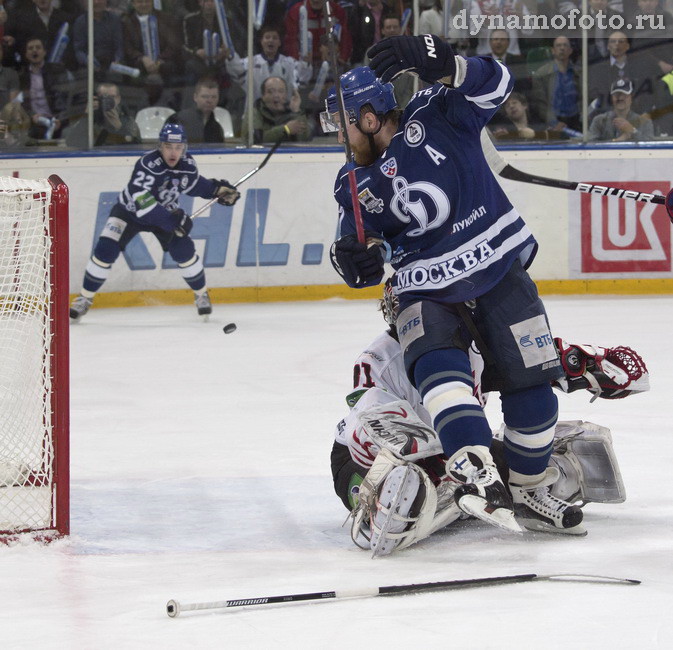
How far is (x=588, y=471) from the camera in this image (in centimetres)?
322

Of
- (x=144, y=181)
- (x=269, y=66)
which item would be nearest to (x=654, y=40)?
(x=269, y=66)

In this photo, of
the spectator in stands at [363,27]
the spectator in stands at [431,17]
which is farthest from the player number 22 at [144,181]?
the spectator in stands at [431,17]

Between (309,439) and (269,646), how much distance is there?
2023 mm

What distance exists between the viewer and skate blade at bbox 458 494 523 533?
2.66m

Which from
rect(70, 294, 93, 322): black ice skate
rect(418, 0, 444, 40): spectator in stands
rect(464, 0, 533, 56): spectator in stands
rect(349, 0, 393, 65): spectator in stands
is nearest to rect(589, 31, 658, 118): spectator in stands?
rect(464, 0, 533, 56): spectator in stands

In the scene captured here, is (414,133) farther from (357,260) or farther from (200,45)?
(200,45)

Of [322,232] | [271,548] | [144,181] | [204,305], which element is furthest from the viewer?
[322,232]

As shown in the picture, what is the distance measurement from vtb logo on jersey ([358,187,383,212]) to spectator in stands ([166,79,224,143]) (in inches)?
213

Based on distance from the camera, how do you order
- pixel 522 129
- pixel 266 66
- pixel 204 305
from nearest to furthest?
pixel 204 305, pixel 266 66, pixel 522 129

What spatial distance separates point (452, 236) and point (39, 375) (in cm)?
100

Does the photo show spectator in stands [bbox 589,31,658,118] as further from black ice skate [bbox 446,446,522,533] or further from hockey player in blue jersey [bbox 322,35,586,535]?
black ice skate [bbox 446,446,522,533]

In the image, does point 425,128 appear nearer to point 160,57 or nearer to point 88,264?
point 88,264

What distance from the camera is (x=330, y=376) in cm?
557

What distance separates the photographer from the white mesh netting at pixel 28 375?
9.70ft
